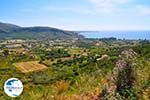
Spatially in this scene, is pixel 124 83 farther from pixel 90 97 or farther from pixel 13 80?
pixel 13 80

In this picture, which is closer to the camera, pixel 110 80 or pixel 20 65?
pixel 110 80

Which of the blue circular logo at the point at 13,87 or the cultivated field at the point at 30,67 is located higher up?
the blue circular logo at the point at 13,87

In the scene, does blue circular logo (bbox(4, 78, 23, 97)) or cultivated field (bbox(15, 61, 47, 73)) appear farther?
cultivated field (bbox(15, 61, 47, 73))

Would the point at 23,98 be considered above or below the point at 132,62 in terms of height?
below

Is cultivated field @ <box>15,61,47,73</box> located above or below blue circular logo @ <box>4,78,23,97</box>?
below

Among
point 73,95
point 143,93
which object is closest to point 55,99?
point 73,95

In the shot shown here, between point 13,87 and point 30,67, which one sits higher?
point 13,87

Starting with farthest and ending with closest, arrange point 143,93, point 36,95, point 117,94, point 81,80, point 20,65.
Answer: point 20,65, point 81,80, point 36,95, point 143,93, point 117,94

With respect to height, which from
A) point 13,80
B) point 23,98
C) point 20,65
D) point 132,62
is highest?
point 132,62

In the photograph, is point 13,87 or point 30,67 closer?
point 13,87

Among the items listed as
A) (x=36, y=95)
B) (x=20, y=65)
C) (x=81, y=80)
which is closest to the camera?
(x=36, y=95)

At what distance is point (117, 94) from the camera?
4.99m

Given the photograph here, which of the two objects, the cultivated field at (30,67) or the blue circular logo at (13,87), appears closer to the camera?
the blue circular logo at (13,87)

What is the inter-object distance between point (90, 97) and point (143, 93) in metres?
0.91
